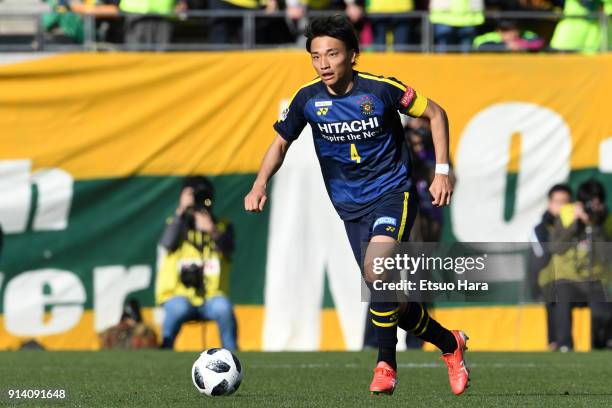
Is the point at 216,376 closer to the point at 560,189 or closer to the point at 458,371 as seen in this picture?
the point at 458,371

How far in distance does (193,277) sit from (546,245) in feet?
12.4

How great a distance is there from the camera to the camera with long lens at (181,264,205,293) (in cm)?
1376

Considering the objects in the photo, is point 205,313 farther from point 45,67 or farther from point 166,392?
point 166,392

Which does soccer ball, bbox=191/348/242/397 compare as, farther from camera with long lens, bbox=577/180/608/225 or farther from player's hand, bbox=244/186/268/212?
camera with long lens, bbox=577/180/608/225

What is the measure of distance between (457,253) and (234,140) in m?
2.76

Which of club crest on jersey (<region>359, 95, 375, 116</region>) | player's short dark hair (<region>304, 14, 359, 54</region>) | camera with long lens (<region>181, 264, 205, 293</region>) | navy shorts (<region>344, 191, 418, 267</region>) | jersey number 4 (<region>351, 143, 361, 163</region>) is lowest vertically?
camera with long lens (<region>181, 264, 205, 293</region>)

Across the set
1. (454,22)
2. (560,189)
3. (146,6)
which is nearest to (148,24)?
(146,6)

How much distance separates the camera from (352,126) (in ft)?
26.6

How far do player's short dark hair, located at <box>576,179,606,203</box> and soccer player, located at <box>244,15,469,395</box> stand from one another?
6.64 metres

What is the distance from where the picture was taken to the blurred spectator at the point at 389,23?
622 inches

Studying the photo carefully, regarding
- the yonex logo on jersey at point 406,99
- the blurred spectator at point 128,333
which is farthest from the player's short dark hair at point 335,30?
the blurred spectator at point 128,333

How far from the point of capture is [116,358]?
12.4 meters

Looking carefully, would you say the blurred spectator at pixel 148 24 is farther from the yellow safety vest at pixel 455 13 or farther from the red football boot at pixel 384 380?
the red football boot at pixel 384 380

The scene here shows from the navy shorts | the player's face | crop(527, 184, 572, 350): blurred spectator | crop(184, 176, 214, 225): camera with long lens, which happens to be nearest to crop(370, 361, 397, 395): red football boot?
the navy shorts
